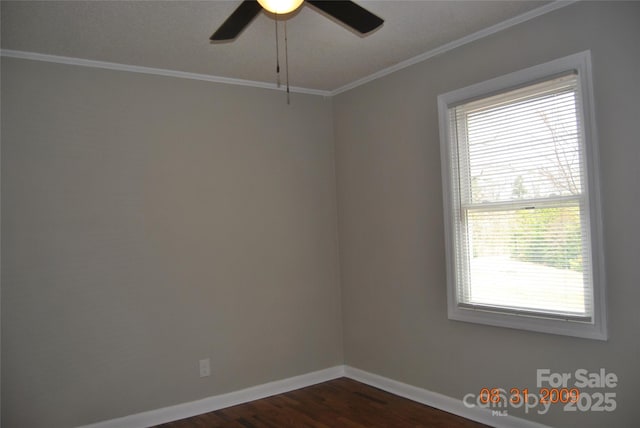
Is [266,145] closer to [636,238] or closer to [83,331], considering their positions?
[83,331]

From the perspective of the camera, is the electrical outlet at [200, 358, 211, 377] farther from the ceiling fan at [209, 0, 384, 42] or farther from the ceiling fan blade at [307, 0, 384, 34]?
the ceiling fan blade at [307, 0, 384, 34]

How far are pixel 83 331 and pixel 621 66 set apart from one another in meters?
3.75

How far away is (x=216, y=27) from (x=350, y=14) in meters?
1.08

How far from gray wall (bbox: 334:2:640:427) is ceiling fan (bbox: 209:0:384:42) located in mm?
1282

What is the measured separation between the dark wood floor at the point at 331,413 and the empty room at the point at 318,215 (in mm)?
25

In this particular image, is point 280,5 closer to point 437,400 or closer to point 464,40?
point 464,40

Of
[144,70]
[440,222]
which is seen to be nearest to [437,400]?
[440,222]

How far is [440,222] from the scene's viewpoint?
3586 millimetres

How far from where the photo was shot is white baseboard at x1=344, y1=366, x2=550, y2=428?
3.11 meters

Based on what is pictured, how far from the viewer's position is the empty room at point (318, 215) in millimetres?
2717

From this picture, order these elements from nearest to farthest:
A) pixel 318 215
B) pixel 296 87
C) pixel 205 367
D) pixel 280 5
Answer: pixel 280 5 < pixel 205 367 < pixel 296 87 < pixel 318 215

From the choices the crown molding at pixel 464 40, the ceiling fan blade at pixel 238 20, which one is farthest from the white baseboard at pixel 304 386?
the ceiling fan blade at pixel 238 20

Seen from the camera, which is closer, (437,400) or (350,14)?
(350,14)

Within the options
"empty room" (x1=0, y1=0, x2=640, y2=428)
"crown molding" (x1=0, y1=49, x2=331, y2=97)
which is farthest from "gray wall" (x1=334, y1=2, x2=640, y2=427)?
"crown molding" (x1=0, y1=49, x2=331, y2=97)
